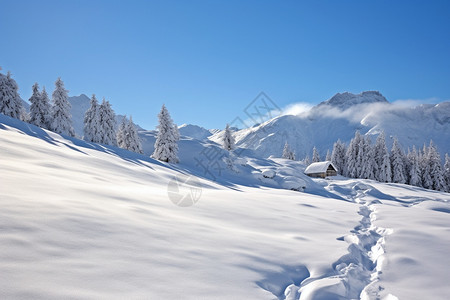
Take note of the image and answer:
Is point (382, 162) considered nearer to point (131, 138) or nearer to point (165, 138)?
point (165, 138)

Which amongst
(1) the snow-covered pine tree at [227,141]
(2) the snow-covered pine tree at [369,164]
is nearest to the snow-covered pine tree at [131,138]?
(1) the snow-covered pine tree at [227,141]

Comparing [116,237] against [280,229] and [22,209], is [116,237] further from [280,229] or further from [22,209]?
[280,229]

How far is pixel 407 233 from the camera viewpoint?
636 cm

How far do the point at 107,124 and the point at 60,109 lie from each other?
21.9 feet

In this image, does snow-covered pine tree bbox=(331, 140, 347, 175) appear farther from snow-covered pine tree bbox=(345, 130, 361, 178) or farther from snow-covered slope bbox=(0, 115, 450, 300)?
snow-covered slope bbox=(0, 115, 450, 300)

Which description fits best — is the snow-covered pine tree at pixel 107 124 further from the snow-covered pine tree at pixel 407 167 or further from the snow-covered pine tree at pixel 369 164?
the snow-covered pine tree at pixel 407 167

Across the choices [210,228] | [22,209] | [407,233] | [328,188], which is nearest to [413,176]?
[328,188]

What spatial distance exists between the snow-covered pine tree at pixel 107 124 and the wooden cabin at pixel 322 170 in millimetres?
40598

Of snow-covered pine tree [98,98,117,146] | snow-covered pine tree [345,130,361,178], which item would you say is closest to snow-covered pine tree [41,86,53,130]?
snow-covered pine tree [98,98,117,146]

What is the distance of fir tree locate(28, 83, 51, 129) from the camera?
3438 centimetres

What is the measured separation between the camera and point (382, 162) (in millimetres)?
53250

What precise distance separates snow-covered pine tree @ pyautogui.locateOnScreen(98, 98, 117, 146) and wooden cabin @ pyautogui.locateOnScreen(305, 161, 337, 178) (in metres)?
40.6

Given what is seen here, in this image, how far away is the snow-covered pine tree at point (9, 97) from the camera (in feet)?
104

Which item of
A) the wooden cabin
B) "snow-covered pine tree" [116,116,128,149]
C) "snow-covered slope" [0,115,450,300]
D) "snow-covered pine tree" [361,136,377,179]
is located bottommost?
"snow-covered slope" [0,115,450,300]
